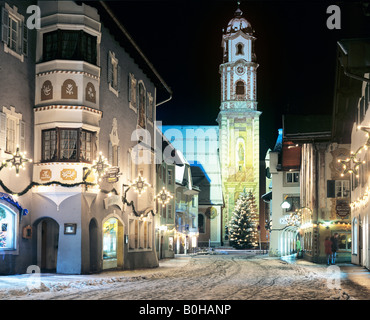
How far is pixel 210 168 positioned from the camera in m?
103

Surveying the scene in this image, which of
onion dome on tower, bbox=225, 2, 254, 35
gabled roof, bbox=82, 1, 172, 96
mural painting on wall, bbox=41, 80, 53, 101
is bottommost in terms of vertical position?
mural painting on wall, bbox=41, 80, 53, 101

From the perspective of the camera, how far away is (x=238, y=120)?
101312mm

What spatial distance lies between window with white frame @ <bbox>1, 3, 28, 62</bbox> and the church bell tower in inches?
3016

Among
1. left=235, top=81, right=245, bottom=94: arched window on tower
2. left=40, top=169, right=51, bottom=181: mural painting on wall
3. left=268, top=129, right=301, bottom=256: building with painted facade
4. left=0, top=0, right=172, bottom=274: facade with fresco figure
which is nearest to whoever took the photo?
left=0, top=0, right=172, bottom=274: facade with fresco figure

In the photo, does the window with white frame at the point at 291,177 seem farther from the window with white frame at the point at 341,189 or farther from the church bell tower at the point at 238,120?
the church bell tower at the point at 238,120

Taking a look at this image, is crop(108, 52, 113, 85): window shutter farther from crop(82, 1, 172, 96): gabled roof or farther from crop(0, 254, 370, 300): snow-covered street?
crop(0, 254, 370, 300): snow-covered street

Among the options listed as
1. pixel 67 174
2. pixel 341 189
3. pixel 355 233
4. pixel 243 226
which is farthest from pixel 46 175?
pixel 243 226

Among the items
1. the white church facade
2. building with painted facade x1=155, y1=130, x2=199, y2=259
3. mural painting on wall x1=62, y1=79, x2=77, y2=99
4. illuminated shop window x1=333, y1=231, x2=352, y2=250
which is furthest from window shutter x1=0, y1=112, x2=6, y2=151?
the white church facade

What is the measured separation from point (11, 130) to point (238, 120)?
78.6m

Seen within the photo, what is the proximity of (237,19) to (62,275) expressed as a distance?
8402 cm

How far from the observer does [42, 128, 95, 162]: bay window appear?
85.8 feet
